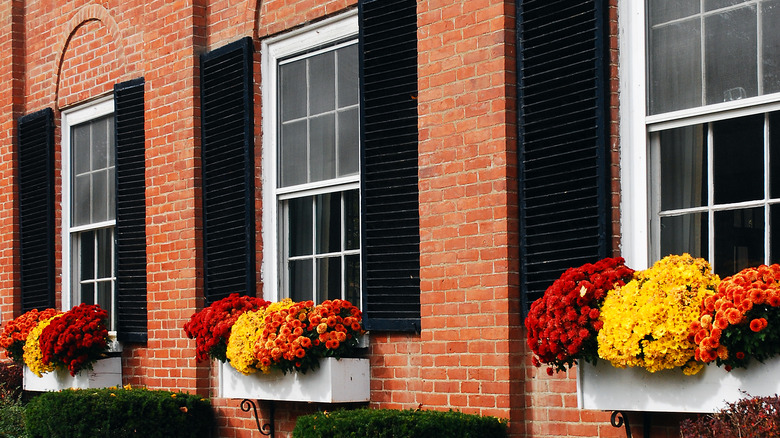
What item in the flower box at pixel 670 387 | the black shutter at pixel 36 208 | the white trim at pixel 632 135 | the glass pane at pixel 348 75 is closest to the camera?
the flower box at pixel 670 387

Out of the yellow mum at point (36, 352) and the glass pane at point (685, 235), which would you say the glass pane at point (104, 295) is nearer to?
the yellow mum at point (36, 352)

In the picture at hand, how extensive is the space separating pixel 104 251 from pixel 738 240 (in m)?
7.38

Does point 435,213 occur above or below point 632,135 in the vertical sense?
below

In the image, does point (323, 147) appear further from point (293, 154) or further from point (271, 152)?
point (271, 152)

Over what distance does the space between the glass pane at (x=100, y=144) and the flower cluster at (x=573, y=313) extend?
263 inches

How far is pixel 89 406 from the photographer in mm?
9547

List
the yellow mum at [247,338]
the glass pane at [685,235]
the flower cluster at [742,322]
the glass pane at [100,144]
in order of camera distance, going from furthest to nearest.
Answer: the glass pane at [100,144] → the yellow mum at [247,338] → the glass pane at [685,235] → the flower cluster at [742,322]

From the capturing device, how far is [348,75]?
8.72 m

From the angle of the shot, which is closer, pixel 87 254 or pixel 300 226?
pixel 300 226

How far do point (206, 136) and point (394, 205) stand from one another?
2.60m

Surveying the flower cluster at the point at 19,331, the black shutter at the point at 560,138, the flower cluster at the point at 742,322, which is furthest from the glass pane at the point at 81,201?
the flower cluster at the point at 742,322

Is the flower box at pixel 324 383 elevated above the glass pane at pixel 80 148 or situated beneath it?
situated beneath

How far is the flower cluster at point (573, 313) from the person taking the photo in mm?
5980

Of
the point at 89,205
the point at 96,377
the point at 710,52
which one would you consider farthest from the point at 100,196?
the point at 710,52
